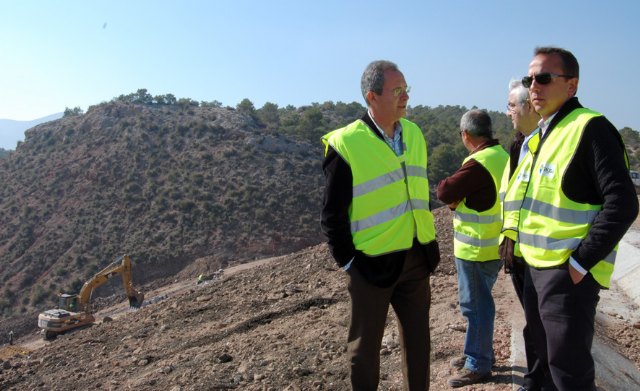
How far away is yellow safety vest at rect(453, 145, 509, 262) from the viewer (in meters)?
3.47

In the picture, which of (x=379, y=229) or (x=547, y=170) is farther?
(x=379, y=229)

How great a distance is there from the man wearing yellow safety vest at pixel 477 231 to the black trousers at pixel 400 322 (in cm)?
73

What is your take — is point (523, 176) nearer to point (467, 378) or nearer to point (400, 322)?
point (400, 322)

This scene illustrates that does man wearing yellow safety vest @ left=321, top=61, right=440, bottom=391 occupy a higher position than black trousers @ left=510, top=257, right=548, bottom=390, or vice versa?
man wearing yellow safety vest @ left=321, top=61, right=440, bottom=391

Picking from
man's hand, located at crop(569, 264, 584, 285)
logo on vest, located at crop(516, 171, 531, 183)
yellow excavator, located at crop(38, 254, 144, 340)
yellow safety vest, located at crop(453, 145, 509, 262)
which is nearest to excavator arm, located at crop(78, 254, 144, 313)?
yellow excavator, located at crop(38, 254, 144, 340)

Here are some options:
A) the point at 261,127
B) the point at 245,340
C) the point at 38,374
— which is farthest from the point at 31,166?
the point at 245,340

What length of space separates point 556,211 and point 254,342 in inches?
179

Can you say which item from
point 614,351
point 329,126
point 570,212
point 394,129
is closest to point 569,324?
point 570,212

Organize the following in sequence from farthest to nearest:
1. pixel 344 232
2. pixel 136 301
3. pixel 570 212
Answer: pixel 136 301 → pixel 344 232 → pixel 570 212

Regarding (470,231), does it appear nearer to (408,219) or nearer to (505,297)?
(408,219)

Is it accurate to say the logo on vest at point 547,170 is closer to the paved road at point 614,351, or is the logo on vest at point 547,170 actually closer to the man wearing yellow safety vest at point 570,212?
the man wearing yellow safety vest at point 570,212

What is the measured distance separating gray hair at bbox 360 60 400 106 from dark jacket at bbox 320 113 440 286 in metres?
0.42

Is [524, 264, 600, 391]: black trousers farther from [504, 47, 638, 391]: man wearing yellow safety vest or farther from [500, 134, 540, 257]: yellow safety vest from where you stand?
[500, 134, 540, 257]: yellow safety vest

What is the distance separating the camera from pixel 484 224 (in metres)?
3.51
